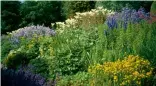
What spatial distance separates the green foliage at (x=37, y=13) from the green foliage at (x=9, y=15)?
36cm

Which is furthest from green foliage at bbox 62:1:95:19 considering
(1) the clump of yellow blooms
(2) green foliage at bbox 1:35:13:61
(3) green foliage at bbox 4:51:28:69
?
(1) the clump of yellow blooms

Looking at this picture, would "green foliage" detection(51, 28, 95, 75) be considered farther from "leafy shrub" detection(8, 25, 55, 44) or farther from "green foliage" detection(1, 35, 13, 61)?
"leafy shrub" detection(8, 25, 55, 44)

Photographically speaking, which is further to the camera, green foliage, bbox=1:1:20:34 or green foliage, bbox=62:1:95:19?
green foliage, bbox=1:1:20:34

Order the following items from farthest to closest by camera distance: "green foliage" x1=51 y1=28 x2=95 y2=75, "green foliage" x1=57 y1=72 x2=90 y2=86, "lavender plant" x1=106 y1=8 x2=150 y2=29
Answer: "lavender plant" x1=106 y1=8 x2=150 y2=29, "green foliage" x1=51 y1=28 x2=95 y2=75, "green foliage" x1=57 y1=72 x2=90 y2=86

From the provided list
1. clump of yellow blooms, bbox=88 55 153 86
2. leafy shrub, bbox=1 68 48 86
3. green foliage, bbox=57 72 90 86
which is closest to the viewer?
leafy shrub, bbox=1 68 48 86

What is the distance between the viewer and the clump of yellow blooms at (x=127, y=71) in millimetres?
7379

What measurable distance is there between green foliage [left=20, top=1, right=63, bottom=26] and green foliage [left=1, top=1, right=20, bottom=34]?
36 cm

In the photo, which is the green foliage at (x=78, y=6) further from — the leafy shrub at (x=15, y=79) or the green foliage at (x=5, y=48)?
the leafy shrub at (x=15, y=79)

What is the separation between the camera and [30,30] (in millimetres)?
13039

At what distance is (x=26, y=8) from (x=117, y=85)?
38.2 ft

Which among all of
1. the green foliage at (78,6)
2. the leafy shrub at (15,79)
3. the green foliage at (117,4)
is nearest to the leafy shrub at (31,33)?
the leafy shrub at (15,79)

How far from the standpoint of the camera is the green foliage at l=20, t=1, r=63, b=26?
18.3 metres

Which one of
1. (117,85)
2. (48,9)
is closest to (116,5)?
(48,9)

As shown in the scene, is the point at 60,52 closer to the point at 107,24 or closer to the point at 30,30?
the point at 107,24
